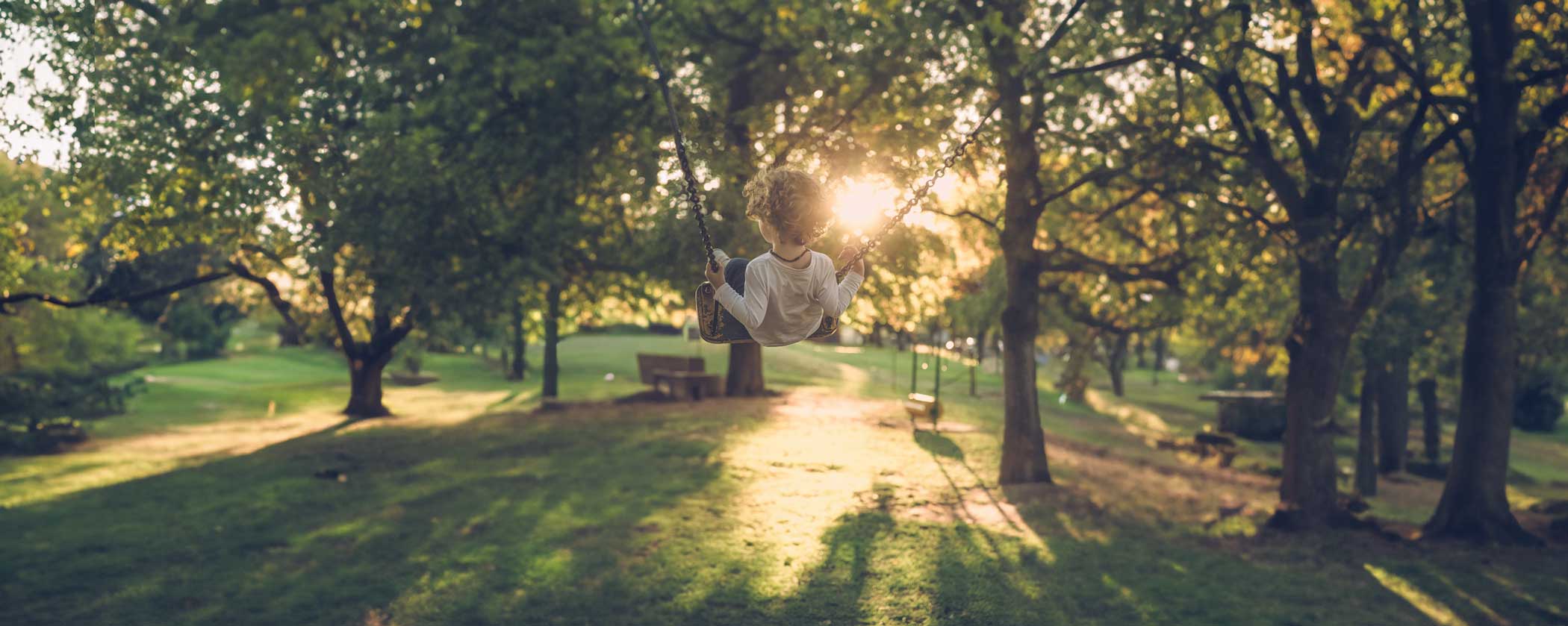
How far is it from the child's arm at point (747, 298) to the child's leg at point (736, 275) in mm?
177

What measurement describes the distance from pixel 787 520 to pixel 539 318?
20177mm

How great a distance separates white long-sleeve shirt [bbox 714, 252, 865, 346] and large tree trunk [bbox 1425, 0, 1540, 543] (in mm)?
15948

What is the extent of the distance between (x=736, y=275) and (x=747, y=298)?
356mm

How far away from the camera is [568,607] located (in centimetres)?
1548

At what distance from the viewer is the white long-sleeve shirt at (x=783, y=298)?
709 centimetres

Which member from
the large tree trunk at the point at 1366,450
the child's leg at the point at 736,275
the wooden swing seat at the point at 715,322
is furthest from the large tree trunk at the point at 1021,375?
the child's leg at the point at 736,275

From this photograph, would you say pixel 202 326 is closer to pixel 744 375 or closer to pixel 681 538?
pixel 744 375

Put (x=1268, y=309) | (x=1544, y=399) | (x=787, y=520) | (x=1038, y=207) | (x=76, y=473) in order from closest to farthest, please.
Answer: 1. (x=787, y=520)
2. (x=1038, y=207)
3. (x=76, y=473)
4. (x=1268, y=309)
5. (x=1544, y=399)

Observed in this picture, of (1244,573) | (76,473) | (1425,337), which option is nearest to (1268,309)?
(1425,337)

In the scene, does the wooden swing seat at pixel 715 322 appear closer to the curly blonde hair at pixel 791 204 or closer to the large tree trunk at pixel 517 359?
the curly blonde hair at pixel 791 204

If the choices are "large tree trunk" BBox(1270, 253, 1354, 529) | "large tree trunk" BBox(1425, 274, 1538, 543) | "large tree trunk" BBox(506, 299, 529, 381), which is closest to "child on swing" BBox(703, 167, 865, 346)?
"large tree trunk" BBox(1270, 253, 1354, 529)

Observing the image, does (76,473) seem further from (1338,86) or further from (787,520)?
(1338,86)

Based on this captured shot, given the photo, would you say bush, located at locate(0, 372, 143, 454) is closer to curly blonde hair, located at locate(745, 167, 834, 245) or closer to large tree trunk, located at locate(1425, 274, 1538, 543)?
curly blonde hair, located at locate(745, 167, 834, 245)

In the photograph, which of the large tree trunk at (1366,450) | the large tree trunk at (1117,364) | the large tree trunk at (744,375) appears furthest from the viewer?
the large tree trunk at (1117,364)
